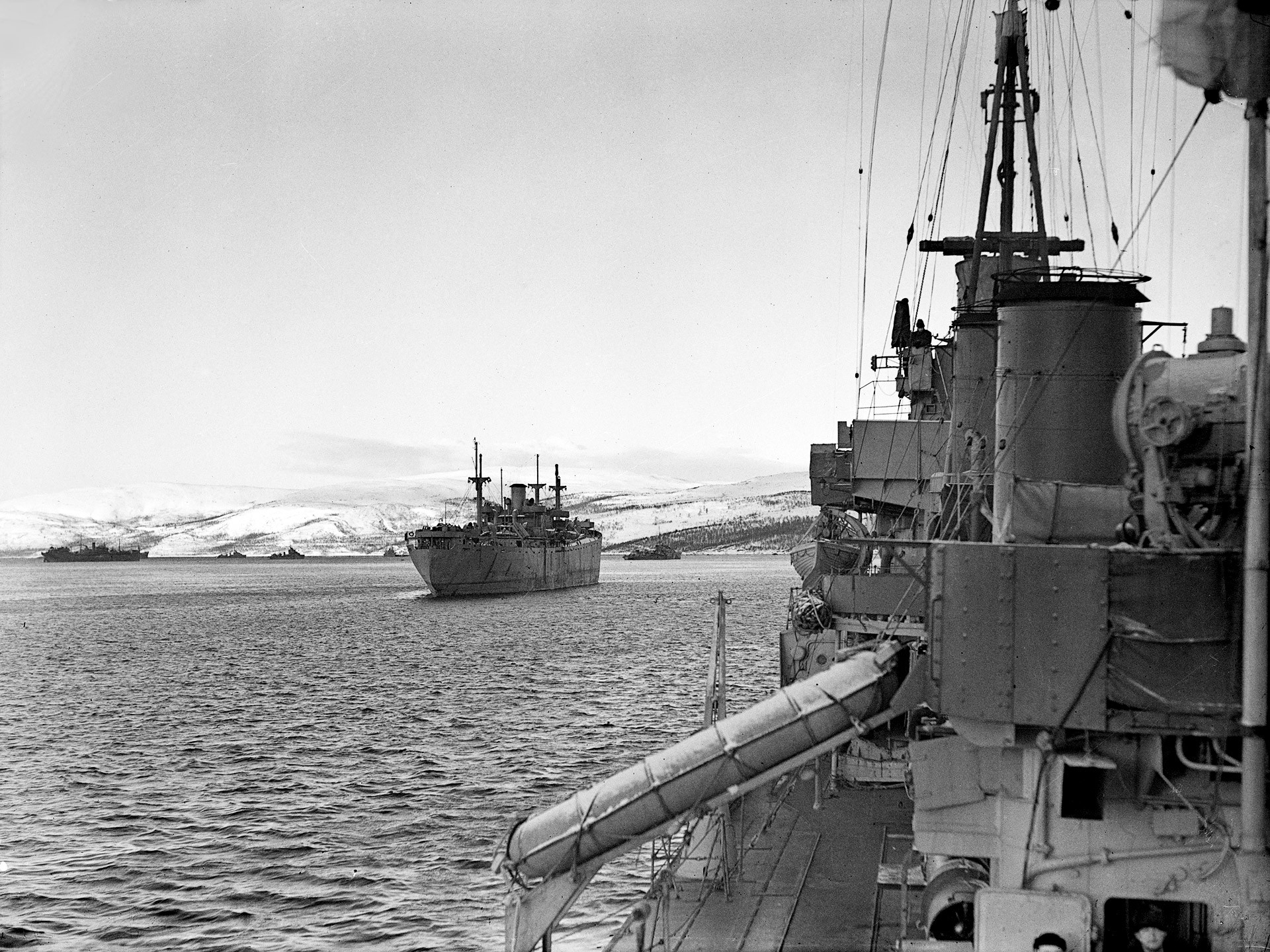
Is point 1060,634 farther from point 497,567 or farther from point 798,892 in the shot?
point 497,567

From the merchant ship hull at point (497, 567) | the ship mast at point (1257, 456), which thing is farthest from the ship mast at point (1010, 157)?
the merchant ship hull at point (497, 567)

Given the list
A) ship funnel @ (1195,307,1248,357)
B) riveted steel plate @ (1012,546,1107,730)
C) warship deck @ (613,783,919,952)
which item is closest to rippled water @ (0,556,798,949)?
Result: warship deck @ (613,783,919,952)

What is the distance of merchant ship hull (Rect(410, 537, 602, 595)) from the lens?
123688mm

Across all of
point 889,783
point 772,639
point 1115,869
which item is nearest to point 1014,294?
point 1115,869

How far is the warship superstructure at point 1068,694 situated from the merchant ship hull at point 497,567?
112 m

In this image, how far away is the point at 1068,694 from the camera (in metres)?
8.95

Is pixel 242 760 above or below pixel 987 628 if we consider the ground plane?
below

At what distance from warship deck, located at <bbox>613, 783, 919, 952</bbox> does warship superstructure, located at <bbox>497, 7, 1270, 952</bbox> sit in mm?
73

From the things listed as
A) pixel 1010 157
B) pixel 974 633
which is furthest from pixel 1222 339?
pixel 1010 157

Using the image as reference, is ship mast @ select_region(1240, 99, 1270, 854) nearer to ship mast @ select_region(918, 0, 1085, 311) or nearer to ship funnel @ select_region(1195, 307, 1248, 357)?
ship funnel @ select_region(1195, 307, 1248, 357)

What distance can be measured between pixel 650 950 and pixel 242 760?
1104 inches

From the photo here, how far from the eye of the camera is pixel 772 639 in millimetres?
74188

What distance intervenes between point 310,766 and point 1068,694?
3054 cm

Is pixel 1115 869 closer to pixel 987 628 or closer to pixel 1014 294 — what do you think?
pixel 987 628
